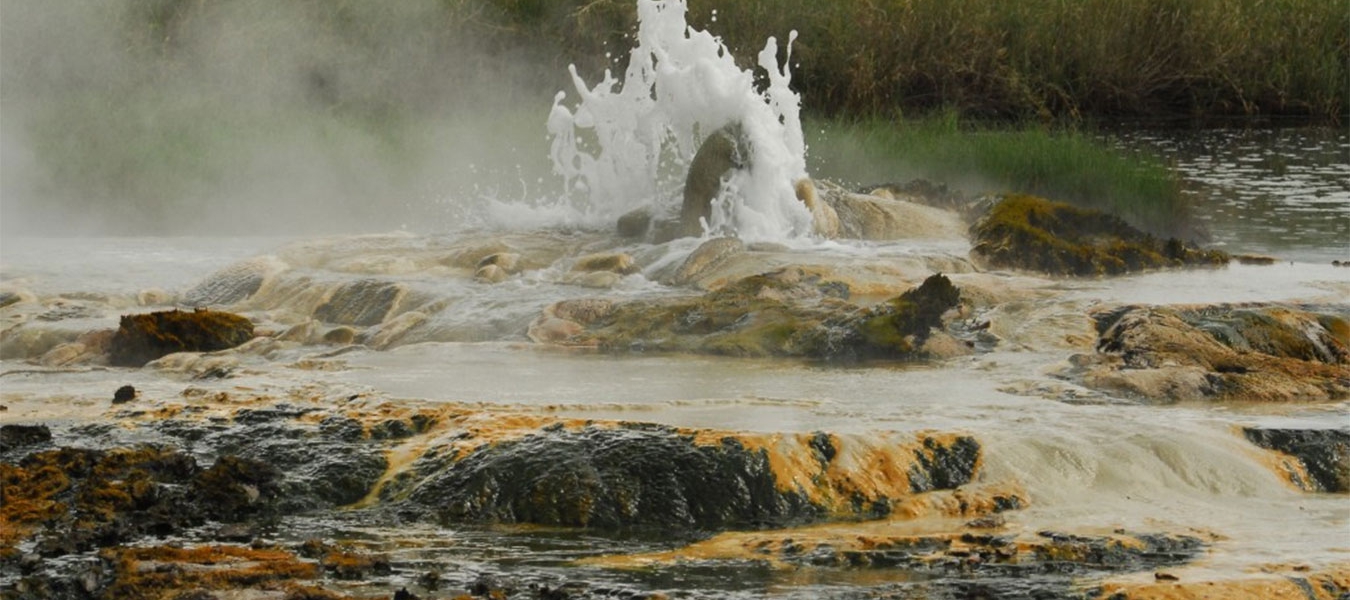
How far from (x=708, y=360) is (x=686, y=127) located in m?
3.90

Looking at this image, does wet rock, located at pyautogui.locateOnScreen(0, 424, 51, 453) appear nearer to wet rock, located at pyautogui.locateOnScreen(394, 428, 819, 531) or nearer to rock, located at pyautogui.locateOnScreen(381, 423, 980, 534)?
rock, located at pyautogui.locateOnScreen(381, 423, 980, 534)

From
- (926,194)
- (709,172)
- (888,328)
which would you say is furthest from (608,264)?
(926,194)

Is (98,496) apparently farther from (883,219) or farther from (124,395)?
(883,219)

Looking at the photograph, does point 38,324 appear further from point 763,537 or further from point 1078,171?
point 1078,171

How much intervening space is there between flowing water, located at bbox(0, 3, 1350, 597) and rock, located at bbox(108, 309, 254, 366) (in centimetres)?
32

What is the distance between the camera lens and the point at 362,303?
35.8 ft

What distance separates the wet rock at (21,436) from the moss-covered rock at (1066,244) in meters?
6.08

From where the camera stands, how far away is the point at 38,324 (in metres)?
10.4

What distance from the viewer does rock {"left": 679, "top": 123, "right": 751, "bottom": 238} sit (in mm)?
12406

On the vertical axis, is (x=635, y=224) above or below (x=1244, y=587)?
above

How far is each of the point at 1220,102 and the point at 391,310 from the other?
1202 centimetres

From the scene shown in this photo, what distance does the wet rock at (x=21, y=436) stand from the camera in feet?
24.3

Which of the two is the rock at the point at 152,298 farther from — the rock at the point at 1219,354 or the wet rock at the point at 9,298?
the rock at the point at 1219,354

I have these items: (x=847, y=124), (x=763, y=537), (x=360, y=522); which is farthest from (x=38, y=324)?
(x=847, y=124)
